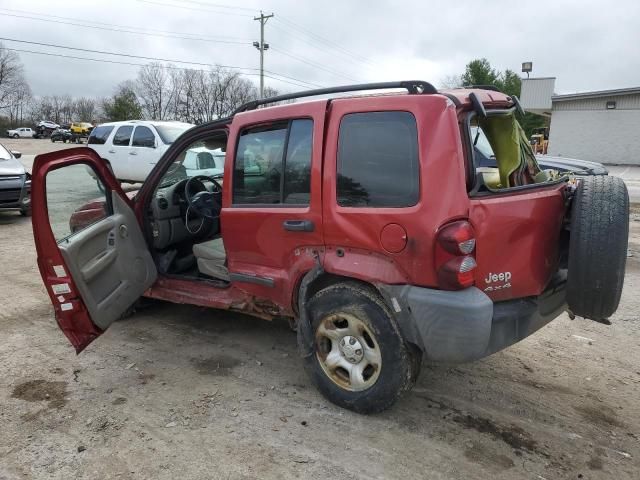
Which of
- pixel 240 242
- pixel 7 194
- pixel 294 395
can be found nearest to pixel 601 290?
pixel 294 395

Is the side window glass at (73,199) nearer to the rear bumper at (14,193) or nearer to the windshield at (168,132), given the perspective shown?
the rear bumper at (14,193)

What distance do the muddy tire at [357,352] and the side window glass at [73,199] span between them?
6.03 ft

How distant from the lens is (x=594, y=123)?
28.5 meters

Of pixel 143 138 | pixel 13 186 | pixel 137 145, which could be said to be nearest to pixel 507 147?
pixel 13 186

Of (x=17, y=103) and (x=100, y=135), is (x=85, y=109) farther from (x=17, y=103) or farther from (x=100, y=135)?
(x=100, y=135)

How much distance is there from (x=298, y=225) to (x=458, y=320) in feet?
3.82

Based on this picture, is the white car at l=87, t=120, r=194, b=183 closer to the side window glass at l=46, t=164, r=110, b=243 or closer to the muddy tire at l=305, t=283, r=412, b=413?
the side window glass at l=46, t=164, r=110, b=243

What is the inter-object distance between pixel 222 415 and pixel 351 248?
1.33 m

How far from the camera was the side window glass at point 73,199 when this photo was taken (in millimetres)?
3452

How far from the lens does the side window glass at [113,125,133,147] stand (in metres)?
13.0

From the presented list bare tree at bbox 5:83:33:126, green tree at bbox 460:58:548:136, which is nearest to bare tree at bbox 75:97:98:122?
bare tree at bbox 5:83:33:126

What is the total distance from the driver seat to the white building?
28627 mm

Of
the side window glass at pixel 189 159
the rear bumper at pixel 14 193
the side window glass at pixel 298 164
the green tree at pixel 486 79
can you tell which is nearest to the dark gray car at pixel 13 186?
the rear bumper at pixel 14 193

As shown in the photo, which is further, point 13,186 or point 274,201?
point 13,186
